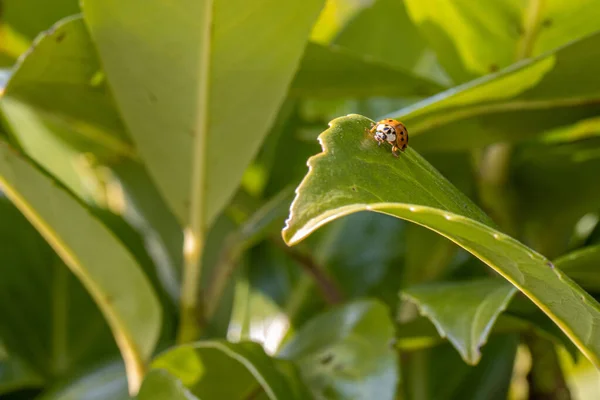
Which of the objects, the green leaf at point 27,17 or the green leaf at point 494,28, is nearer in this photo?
the green leaf at point 494,28

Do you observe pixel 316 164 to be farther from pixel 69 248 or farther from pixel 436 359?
pixel 436 359

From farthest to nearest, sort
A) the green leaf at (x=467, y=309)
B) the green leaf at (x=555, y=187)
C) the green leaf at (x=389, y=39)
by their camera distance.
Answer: the green leaf at (x=389, y=39) < the green leaf at (x=555, y=187) < the green leaf at (x=467, y=309)

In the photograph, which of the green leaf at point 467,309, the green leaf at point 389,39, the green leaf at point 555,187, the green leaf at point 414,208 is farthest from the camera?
the green leaf at point 389,39

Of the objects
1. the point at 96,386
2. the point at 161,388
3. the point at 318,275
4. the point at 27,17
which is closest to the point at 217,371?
the point at 161,388

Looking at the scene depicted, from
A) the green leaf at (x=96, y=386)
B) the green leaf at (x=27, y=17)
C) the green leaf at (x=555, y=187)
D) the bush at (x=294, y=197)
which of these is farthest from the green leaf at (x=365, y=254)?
the green leaf at (x=27, y=17)

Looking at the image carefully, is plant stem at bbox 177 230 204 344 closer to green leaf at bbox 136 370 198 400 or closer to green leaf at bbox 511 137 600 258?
green leaf at bbox 136 370 198 400

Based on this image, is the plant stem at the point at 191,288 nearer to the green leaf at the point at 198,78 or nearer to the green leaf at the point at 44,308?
the green leaf at the point at 198,78

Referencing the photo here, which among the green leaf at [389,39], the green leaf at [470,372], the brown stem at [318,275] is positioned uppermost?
the green leaf at [389,39]

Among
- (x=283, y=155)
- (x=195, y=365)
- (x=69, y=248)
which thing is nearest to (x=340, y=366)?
(x=195, y=365)
